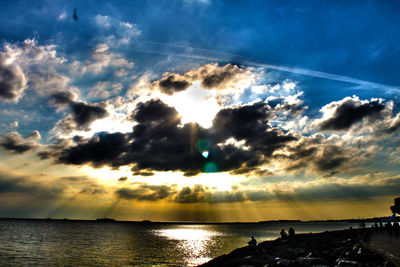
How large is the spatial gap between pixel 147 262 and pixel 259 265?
19.9 m

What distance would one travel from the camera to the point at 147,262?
119 feet

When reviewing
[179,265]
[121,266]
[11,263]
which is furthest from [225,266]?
[11,263]

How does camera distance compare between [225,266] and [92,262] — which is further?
[92,262]

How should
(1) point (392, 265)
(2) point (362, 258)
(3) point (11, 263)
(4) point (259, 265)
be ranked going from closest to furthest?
1. (1) point (392, 265)
2. (2) point (362, 258)
3. (4) point (259, 265)
4. (3) point (11, 263)

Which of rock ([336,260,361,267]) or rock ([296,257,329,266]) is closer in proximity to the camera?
rock ([336,260,361,267])

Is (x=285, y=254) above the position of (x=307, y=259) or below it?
below

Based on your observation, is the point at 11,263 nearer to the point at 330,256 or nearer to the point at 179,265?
the point at 179,265

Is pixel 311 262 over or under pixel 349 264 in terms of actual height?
under

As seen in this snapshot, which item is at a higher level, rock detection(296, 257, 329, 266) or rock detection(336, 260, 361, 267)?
rock detection(336, 260, 361, 267)

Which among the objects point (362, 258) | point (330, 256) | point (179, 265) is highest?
point (362, 258)

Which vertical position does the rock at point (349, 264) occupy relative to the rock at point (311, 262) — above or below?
above

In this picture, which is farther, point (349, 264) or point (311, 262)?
point (311, 262)

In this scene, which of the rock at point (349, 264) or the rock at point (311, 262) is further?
the rock at point (311, 262)

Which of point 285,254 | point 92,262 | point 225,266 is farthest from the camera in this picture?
point 92,262
